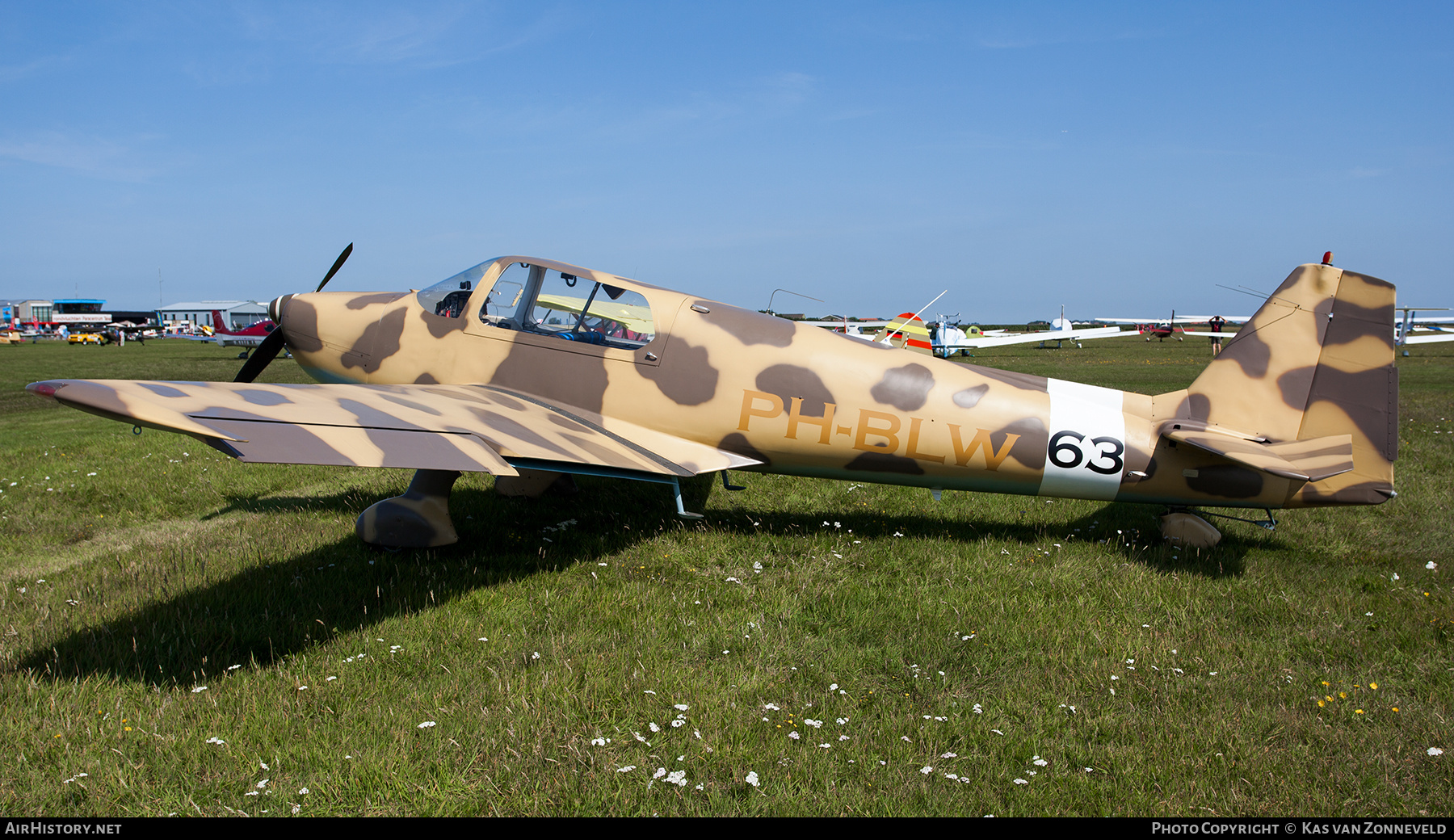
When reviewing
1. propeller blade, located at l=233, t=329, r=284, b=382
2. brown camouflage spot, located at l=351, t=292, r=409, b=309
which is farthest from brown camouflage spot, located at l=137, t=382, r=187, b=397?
propeller blade, located at l=233, t=329, r=284, b=382

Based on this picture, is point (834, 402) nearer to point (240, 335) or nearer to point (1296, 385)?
point (1296, 385)

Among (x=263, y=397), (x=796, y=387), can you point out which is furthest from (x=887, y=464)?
(x=263, y=397)

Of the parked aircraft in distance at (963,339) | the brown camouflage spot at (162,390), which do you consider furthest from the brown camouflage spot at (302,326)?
the parked aircraft in distance at (963,339)

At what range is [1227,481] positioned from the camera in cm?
622

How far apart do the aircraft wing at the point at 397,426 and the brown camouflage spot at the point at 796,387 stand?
2.09 feet

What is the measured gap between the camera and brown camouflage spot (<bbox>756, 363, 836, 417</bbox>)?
6.65m

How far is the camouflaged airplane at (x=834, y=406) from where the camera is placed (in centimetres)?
607

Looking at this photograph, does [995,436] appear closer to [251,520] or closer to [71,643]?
[71,643]

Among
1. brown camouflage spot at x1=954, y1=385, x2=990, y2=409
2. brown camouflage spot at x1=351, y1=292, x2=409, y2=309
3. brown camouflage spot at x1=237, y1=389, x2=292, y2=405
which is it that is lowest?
brown camouflage spot at x1=237, y1=389, x2=292, y2=405

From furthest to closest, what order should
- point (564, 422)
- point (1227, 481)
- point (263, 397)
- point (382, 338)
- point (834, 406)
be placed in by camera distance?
A: point (382, 338)
point (564, 422)
point (834, 406)
point (1227, 481)
point (263, 397)

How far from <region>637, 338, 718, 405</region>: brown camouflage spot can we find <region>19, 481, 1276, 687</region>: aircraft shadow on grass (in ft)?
4.17

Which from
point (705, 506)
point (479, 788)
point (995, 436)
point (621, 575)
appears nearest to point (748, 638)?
point (621, 575)

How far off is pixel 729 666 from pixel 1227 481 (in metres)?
4.43

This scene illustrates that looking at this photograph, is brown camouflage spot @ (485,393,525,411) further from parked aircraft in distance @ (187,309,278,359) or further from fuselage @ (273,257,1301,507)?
parked aircraft in distance @ (187,309,278,359)
